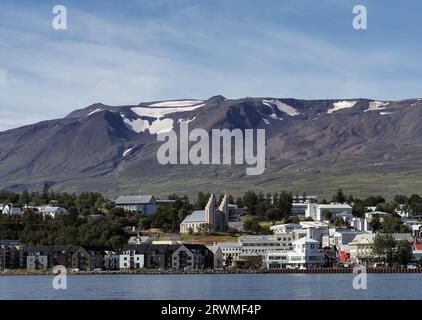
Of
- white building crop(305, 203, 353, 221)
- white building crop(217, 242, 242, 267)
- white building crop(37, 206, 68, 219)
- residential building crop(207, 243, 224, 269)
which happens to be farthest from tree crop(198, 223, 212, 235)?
white building crop(305, 203, 353, 221)

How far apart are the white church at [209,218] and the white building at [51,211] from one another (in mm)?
11948

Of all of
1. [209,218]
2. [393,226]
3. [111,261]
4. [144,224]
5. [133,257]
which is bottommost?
[111,261]

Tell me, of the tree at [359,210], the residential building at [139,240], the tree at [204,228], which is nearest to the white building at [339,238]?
A: the tree at [204,228]

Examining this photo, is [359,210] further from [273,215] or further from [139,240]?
[139,240]

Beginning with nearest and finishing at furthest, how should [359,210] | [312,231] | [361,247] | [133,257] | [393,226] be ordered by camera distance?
[133,257], [361,247], [312,231], [393,226], [359,210]

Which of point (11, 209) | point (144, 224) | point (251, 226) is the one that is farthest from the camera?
point (11, 209)

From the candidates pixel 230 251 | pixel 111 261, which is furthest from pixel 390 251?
pixel 111 261

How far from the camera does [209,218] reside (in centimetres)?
10412

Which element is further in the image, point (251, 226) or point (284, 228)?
point (251, 226)

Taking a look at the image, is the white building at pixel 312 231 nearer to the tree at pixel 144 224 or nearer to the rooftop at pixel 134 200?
the tree at pixel 144 224

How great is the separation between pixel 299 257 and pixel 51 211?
105ft

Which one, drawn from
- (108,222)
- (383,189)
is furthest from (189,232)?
(383,189)

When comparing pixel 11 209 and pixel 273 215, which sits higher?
pixel 11 209

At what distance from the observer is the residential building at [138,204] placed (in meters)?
123
